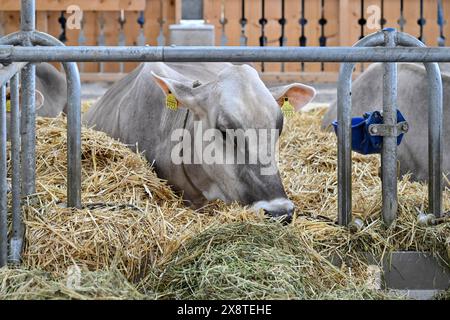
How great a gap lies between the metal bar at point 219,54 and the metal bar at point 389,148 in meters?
0.77

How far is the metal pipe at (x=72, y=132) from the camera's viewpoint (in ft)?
13.1

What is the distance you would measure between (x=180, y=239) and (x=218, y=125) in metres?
1.00

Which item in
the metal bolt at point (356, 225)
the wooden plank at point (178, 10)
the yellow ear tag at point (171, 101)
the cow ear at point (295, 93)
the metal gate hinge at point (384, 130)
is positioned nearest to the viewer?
the metal bolt at point (356, 225)

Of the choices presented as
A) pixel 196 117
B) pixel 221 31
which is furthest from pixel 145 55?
pixel 221 31

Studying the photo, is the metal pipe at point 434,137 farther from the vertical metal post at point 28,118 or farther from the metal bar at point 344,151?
the vertical metal post at point 28,118

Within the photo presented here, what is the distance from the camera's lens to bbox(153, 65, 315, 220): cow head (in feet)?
14.3

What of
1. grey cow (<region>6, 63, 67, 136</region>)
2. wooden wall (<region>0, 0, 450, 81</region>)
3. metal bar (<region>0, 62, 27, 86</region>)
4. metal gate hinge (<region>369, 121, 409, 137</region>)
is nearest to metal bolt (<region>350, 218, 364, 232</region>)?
metal gate hinge (<region>369, 121, 409, 137</region>)

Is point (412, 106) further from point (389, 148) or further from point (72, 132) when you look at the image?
point (72, 132)

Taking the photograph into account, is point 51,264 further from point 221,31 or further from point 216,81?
point 221,31

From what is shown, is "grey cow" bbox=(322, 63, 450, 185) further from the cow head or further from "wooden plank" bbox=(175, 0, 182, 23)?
"wooden plank" bbox=(175, 0, 182, 23)

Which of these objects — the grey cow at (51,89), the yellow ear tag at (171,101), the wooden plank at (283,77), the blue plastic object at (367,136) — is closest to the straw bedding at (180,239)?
the blue plastic object at (367,136)

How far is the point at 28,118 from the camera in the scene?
3.97m

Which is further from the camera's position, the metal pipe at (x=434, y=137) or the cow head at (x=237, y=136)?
the cow head at (x=237, y=136)

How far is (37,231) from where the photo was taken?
145 inches
